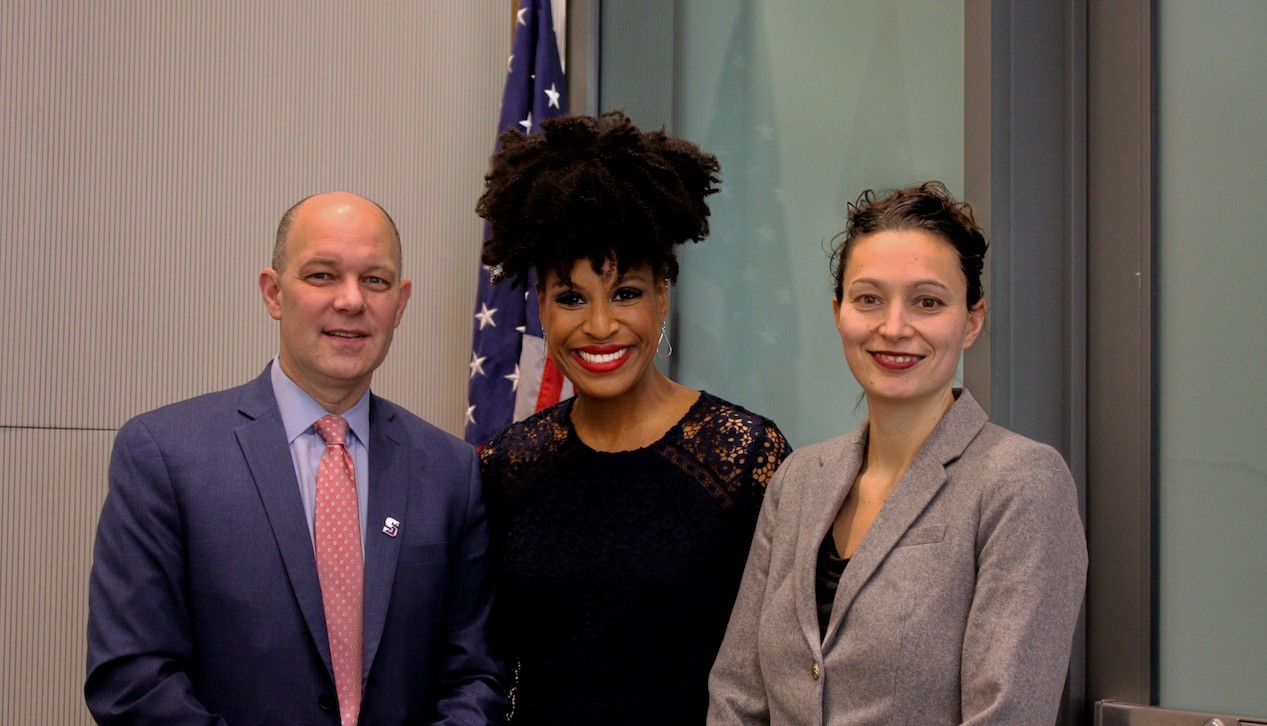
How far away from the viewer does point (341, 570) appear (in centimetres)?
237

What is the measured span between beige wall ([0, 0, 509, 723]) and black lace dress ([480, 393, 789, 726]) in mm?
1780

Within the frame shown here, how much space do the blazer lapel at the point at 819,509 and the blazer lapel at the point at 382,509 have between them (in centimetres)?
78

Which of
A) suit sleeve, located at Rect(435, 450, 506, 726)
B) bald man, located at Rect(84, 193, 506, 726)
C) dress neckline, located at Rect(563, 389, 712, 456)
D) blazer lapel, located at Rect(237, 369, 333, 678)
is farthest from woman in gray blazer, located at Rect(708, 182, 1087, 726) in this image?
blazer lapel, located at Rect(237, 369, 333, 678)

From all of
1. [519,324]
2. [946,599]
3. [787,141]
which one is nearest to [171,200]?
[519,324]

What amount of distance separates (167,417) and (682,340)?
1981mm

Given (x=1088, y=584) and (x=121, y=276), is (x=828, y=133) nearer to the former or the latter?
(x=1088, y=584)

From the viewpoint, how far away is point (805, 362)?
11.6ft

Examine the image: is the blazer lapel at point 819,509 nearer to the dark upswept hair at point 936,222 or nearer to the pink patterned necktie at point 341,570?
the dark upswept hair at point 936,222

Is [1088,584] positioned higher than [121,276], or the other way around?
[121,276]

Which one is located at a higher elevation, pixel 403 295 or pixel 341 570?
pixel 403 295

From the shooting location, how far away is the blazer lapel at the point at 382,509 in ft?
7.75

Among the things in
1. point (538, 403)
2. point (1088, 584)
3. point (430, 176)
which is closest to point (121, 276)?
point (430, 176)

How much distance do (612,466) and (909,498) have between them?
76cm

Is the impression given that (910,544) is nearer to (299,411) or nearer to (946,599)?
(946,599)
